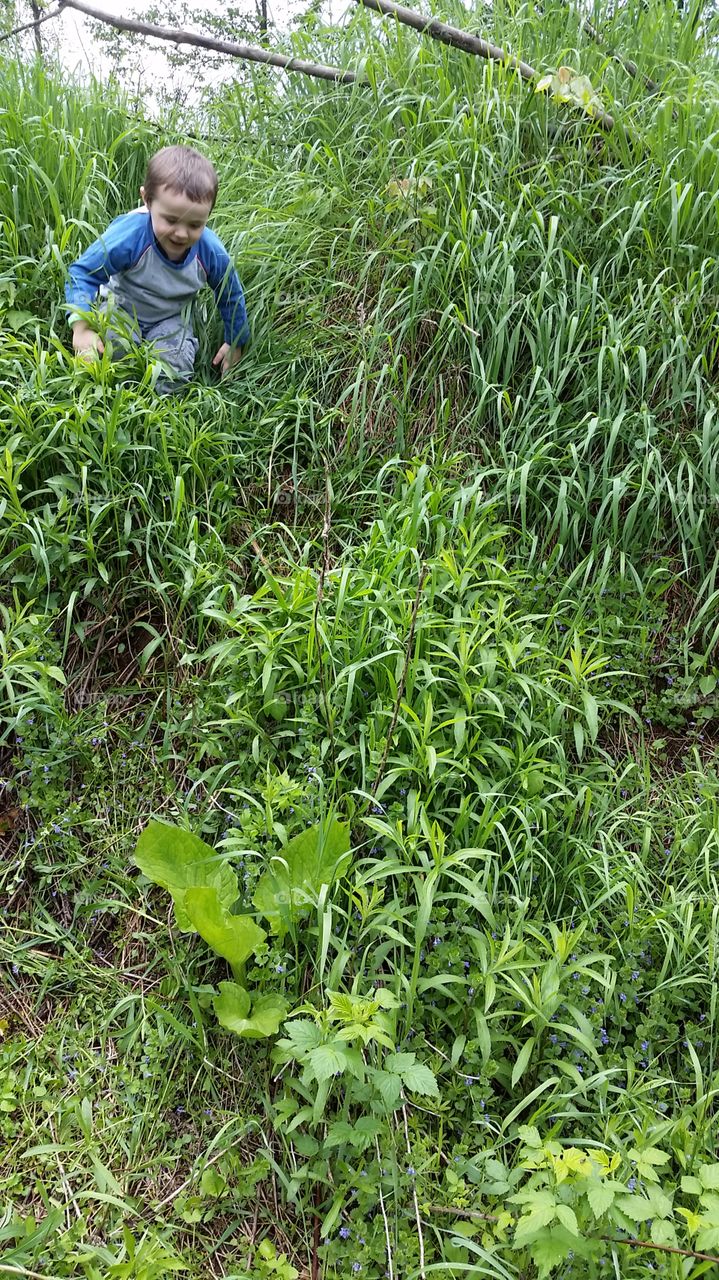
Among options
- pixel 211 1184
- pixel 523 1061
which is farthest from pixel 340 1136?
pixel 523 1061

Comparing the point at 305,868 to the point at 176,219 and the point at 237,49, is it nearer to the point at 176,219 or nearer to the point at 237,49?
the point at 176,219

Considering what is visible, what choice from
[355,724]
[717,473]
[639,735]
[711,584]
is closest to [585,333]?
[717,473]

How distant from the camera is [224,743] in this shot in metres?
2.20

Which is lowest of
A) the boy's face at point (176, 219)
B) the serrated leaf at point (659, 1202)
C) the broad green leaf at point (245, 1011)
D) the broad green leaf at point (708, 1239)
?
the broad green leaf at point (245, 1011)

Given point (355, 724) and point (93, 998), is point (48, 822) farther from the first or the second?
point (355, 724)

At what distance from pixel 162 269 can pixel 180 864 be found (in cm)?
208

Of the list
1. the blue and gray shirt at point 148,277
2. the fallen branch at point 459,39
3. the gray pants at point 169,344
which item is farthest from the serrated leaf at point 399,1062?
the fallen branch at point 459,39

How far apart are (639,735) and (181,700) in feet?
4.56

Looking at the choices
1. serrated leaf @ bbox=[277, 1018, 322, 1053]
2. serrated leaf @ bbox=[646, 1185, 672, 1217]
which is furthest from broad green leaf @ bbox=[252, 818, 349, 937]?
serrated leaf @ bbox=[646, 1185, 672, 1217]

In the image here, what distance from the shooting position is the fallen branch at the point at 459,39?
3.26 meters

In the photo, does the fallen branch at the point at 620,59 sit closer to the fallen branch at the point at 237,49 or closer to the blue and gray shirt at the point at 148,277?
the fallen branch at the point at 237,49

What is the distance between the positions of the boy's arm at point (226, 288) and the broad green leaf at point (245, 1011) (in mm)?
2333

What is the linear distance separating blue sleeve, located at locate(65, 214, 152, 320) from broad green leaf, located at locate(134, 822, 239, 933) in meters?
1.79

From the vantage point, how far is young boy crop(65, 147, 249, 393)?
2715 millimetres
